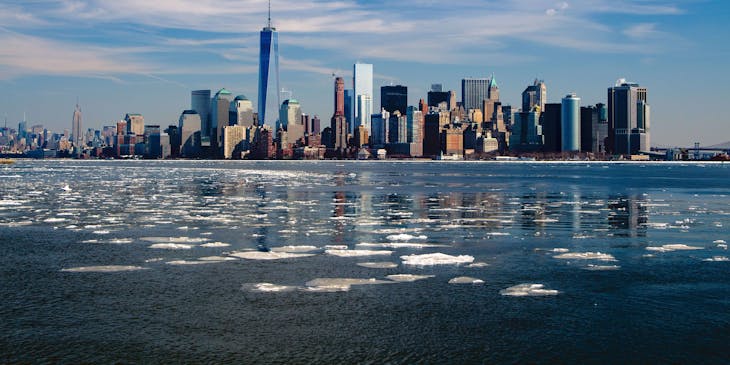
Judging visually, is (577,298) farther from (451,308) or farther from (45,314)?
(45,314)

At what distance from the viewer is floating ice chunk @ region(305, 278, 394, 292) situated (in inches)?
658

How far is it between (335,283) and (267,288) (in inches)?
68.5

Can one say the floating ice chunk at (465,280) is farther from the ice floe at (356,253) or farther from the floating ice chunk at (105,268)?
the floating ice chunk at (105,268)

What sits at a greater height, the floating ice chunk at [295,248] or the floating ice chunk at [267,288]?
the floating ice chunk at [295,248]

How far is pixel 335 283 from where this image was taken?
17422 mm

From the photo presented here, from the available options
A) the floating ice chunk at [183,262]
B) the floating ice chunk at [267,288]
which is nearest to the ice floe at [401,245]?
the floating ice chunk at [183,262]

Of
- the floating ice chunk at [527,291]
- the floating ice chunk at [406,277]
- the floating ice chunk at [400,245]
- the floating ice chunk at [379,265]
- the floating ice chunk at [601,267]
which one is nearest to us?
the floating ice chunk at [527,291]

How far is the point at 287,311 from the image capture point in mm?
14516

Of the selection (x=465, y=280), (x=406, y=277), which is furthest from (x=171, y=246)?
(x=465, y=280)

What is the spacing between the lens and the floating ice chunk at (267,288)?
16.5m

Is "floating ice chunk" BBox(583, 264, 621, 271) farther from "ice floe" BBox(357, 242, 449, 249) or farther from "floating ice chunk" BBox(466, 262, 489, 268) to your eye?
"ice floe" BBox(357, 242, 449, 249)

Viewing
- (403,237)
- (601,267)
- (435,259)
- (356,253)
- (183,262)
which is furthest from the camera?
(403,237)

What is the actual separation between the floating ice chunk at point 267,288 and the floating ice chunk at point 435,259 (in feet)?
15.5

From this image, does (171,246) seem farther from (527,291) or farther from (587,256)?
(587,256)
